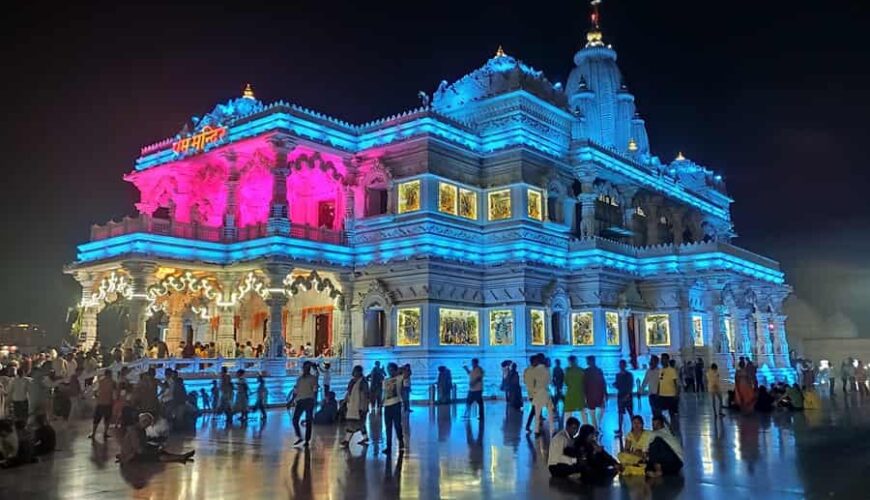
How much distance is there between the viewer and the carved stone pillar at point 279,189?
32.1 metres

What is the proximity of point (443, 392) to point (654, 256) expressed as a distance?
18750 mm

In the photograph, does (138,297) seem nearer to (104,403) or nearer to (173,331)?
(173,331)

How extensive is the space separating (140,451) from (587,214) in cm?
3114

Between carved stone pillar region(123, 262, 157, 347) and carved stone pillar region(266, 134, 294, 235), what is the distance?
5.24 m

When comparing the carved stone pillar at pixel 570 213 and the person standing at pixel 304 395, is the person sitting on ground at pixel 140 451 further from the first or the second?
the carved stone pillar at pixel 570 213

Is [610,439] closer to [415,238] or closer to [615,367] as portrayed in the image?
[415,238]

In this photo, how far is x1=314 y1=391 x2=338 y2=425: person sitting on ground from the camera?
21.7m

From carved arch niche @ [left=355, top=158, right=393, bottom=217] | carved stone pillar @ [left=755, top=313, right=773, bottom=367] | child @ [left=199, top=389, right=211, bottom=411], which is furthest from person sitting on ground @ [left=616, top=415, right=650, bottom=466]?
carved stone pillar @ [left=755, top=313, right=773, bottom=367]

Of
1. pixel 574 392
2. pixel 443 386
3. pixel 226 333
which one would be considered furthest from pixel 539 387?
pixel 226 333

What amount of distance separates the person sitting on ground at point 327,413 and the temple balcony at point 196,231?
38.7 feet

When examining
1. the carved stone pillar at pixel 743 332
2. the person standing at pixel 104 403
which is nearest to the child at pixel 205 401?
the person standing at pixel 104 403

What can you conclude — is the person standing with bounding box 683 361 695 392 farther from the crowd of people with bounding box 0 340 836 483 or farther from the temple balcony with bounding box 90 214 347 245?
the temple balcony with bounding box 90 214 347 245

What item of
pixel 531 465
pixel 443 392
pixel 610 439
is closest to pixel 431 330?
pixel 443 392

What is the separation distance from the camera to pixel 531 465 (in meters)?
13.3
